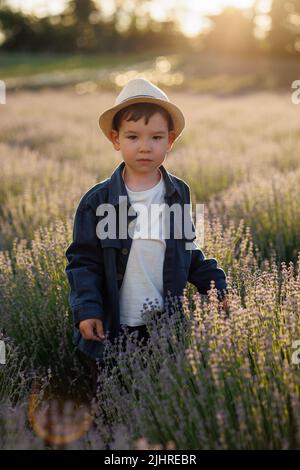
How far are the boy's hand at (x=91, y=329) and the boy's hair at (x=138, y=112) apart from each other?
809 mm

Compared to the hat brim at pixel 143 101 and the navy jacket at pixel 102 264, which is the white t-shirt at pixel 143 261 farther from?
the hat brim at pixel 143 101

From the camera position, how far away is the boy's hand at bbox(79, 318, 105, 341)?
240 cm

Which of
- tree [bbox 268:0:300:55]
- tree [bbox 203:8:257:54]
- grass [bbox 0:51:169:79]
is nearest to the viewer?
tree [bbox 268:0:300:55]

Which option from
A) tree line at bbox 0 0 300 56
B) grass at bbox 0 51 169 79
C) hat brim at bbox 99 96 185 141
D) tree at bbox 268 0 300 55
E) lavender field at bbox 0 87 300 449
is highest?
tree line at bbox 0 0 300 56

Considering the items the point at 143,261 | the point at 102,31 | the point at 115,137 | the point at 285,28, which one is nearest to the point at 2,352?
the point at 143,261

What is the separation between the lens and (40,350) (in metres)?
2.94

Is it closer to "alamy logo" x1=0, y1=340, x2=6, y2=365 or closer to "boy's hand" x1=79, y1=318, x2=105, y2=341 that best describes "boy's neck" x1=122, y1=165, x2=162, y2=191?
"boy's hand" x1=79, y1=318, x2=105, y2=341

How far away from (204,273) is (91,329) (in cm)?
57

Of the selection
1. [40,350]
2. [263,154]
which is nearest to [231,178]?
[263,154]

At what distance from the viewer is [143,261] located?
254 cm

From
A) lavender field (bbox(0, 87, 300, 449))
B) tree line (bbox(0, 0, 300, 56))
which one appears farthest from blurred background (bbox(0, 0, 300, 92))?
lavender field (bbox(0, 87, 300, 449))

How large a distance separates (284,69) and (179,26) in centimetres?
3199

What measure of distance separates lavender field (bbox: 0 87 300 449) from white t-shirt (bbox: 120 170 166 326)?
12 cm
